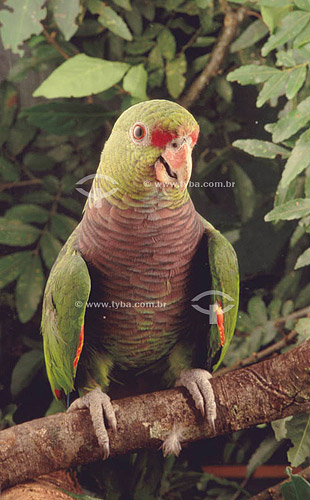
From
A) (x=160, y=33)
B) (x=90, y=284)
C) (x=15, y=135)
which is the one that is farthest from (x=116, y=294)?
(x=160, y=33)

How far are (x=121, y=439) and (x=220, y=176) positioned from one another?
1.38ft

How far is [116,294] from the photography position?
0.73 m

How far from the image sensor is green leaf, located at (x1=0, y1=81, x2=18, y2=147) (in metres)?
0.81

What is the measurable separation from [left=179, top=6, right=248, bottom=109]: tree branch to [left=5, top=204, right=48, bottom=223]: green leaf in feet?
1.07

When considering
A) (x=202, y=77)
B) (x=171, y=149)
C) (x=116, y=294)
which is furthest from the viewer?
(x=202, y=77)

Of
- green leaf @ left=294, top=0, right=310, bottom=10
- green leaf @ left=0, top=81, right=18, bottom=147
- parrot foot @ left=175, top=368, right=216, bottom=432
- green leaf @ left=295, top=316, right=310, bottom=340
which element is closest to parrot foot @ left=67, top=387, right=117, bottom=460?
parrot foot @ left=175, top=368, right=216, bottom=432

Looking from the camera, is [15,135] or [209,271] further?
[15,135]

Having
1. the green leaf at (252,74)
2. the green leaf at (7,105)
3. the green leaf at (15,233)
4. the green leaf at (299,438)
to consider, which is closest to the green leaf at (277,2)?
the green leaf at (252,74)

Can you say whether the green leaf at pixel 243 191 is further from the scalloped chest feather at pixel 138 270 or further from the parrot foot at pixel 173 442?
the parrot foot at pixel 173 442

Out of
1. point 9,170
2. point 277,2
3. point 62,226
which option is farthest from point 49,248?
point 277,2

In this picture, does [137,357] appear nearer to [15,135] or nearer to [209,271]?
[209,271]

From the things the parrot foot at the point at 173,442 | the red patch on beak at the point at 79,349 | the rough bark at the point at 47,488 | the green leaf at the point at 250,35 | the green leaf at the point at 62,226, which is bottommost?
the rough bark at the point at 47,488

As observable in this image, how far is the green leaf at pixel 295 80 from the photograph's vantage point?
2.61 ft

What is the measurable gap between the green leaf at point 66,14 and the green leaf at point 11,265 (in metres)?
0.37
